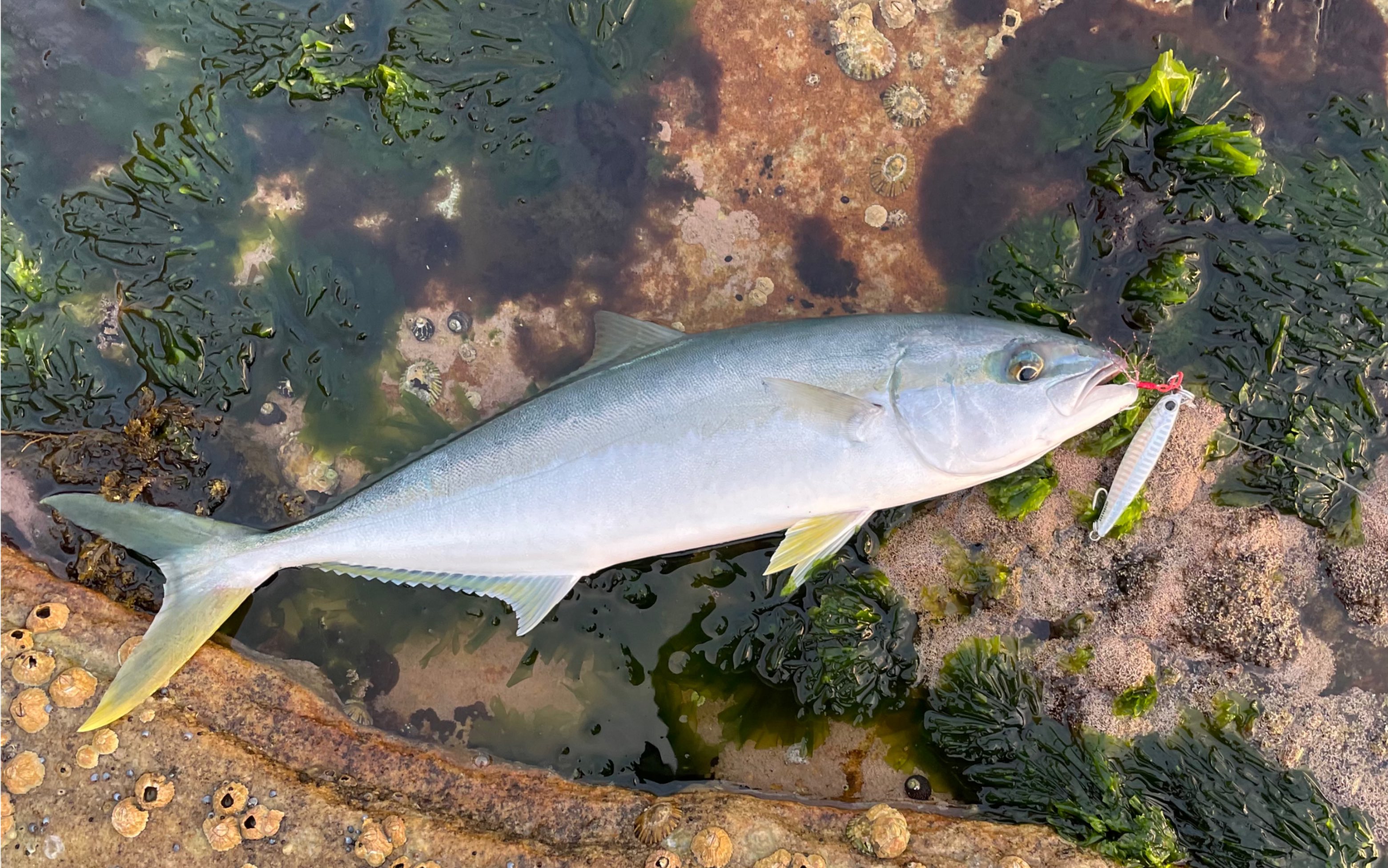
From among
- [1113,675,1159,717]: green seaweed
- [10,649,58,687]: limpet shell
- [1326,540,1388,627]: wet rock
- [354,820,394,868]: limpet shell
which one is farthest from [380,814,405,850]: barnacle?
[1326,540,1388,627]: wet rock

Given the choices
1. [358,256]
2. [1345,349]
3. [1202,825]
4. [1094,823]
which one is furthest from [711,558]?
[1345,349]

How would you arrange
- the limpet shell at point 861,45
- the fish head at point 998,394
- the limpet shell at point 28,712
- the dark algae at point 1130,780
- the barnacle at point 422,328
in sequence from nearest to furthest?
the fish head at point 998,394, the limpet shell at point 28,712, the dark algae at point 1130,780, the limpet shell at point 861,45, the barnacle at point 422,328

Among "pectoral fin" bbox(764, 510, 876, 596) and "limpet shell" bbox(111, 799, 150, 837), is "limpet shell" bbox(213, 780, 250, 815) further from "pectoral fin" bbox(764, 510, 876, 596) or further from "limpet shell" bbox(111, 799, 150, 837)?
"pectoral fin" bbox(764, 510, 876, 596)

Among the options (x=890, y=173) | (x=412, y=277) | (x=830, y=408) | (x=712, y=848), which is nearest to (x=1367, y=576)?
(x=830, y=408)

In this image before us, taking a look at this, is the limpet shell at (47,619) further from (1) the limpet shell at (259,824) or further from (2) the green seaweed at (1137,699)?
(2) the green seaweed at (1137,699)

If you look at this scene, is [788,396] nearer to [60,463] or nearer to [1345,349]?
[1345,349]

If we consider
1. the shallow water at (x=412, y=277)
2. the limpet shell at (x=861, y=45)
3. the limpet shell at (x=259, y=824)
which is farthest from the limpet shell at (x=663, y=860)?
the limpet shell at (x=861, y=45)
